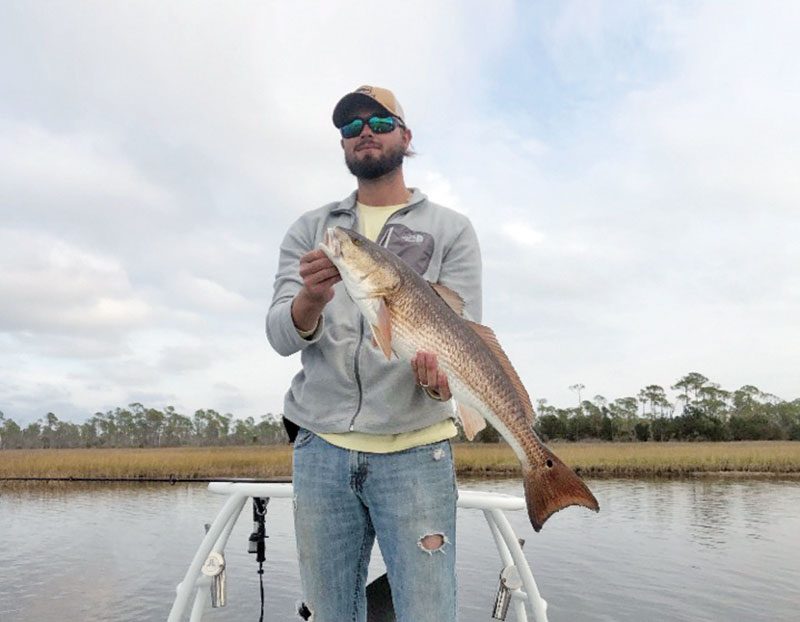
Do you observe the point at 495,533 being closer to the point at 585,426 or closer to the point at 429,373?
the point at 429,373

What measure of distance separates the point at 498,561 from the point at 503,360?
1737 cm

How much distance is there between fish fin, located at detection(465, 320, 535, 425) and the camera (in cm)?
310

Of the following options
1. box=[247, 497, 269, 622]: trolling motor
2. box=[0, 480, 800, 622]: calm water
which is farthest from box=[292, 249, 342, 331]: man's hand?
box=[0, 480, 800, 622]: calm water

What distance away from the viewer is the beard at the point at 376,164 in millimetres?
3285

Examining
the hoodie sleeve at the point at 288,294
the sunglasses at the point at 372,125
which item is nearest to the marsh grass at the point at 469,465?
the hoodie sleeve at the point at 288,294

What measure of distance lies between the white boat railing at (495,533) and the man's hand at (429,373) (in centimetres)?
132

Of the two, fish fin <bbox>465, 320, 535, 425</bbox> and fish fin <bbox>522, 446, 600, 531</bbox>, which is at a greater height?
fish fin <bbox>465, 320, 535, 425</bbox>

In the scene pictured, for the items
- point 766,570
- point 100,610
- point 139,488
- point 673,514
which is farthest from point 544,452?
point 139,488

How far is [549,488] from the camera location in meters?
2.79

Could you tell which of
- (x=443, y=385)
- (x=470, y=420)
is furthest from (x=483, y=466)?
(x=443, y=385)

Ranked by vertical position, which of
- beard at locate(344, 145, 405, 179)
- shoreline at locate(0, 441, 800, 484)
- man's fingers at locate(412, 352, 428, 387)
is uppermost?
beard at locate(344, 145, 405, 179)

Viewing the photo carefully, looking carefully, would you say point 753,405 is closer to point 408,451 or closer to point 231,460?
point 231,460

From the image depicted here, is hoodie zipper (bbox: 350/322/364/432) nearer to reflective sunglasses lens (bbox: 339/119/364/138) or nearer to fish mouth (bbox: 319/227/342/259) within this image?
fish mouth (bbox: 319/227/342/259)

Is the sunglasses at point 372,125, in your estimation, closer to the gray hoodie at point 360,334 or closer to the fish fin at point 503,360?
the gray hoodie at point 360,334
